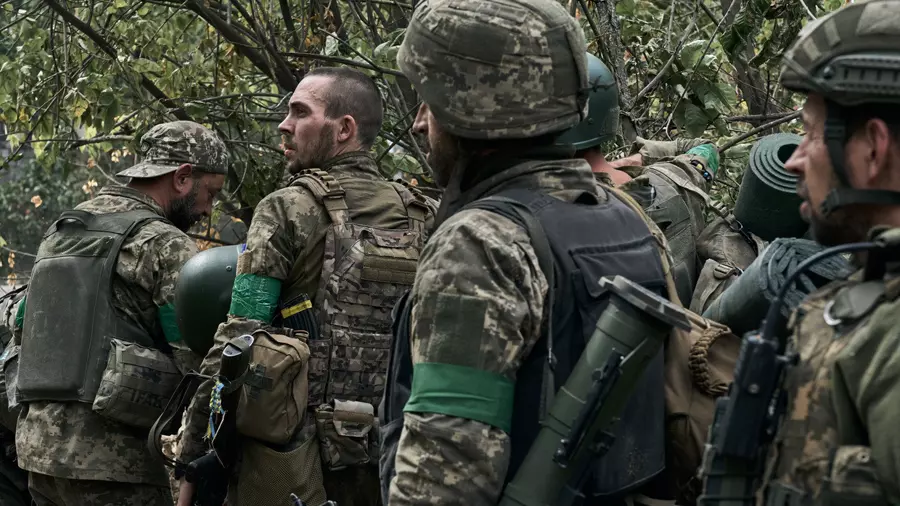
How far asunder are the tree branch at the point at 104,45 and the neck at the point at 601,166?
292cm

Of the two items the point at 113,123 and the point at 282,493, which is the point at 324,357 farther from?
the point at 113,123

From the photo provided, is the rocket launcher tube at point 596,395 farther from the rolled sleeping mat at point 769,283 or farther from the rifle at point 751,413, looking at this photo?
the rolled sleeping mat at point 769,283

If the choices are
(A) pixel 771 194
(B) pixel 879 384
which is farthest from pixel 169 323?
(B) pixel 879 384

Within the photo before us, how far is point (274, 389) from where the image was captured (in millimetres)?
3895

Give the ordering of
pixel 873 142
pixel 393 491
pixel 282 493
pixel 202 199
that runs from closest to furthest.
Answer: pixel 873 142 → pixel 393 491 → pixel 282 493 → pixel 202 199

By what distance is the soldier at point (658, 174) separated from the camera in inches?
162

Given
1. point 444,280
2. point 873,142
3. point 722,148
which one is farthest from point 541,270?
point 722,148

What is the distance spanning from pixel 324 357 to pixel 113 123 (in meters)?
3.17

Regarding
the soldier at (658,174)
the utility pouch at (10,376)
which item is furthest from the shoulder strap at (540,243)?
the utility pouch at (10,376)

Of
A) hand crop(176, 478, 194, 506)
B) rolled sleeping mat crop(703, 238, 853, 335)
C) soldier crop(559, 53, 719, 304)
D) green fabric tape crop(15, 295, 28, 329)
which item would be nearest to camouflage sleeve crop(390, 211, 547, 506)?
rolled sleeping mat crop(703, 238, 853, 335)

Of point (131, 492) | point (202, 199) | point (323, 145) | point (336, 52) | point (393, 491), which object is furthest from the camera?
point (336, 52)

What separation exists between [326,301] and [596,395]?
6.23 ft

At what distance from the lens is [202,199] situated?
557 cm

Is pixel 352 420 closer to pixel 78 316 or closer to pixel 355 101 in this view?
pixel 355 101
